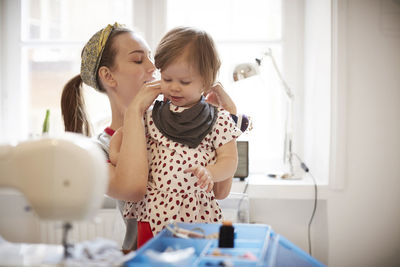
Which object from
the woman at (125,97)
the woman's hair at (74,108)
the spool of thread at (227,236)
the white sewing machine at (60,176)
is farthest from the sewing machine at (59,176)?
the woman's hair at (74,108)

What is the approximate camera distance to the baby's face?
42.6 inches

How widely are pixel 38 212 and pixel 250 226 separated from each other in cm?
43

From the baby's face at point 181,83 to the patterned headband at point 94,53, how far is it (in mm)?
354

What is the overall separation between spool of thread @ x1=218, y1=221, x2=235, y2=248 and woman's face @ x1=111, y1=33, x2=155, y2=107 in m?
0.70

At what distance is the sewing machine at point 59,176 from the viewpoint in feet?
2.27

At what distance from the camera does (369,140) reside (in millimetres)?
2105

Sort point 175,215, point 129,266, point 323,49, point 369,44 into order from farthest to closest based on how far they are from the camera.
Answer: point 323,49 < point 369,44 < point 175,215 < point 129,266

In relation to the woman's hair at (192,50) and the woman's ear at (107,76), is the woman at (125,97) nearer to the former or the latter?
the woman's ear at (107,76)

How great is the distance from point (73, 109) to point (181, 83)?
574mm

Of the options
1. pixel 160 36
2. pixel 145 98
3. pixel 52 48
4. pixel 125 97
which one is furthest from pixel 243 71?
pixel 52 48

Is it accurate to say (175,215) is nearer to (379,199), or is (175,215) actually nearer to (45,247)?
(45,247)

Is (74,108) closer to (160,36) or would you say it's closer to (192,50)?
(192,50)

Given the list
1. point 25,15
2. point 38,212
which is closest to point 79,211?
point 38,212

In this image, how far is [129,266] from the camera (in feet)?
2.22
